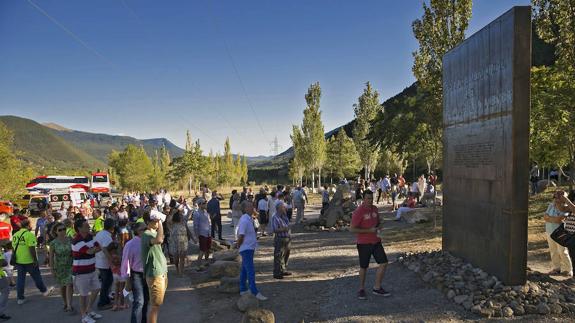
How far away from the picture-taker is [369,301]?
6770 millimetres

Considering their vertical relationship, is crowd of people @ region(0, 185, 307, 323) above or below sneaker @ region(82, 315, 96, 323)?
above

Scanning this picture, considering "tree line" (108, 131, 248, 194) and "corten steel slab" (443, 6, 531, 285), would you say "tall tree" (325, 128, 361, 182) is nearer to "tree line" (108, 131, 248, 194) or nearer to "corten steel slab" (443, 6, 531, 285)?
A: "tree line" (108, 131, 248, 194)

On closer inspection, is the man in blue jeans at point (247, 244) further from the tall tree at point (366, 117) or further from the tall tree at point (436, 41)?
the tall tree at point (366, 117)

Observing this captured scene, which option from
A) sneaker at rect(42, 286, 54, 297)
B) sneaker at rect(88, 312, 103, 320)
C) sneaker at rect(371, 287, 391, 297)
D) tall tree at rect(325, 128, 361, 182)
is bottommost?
sneaker at rect(42, 286, 54, 297)

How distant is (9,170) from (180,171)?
22.4 metres

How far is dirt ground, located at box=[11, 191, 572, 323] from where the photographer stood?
6.22 m

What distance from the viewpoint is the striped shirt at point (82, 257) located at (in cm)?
670

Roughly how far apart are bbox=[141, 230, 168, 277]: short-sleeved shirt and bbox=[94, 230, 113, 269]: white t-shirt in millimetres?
1680

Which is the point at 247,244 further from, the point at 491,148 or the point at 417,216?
the point at 417,216

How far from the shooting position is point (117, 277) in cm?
717

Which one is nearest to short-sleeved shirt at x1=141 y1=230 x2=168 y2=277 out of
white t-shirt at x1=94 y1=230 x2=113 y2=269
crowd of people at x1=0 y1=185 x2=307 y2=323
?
crowd of people at x1=0 y1=185 x2=307 y2=323

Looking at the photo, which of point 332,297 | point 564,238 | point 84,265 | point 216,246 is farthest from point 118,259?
point 564,238

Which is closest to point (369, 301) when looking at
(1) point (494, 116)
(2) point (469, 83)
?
(1) point (494, 116)

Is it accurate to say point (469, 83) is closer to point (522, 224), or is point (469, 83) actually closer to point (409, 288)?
point (522, 224)
